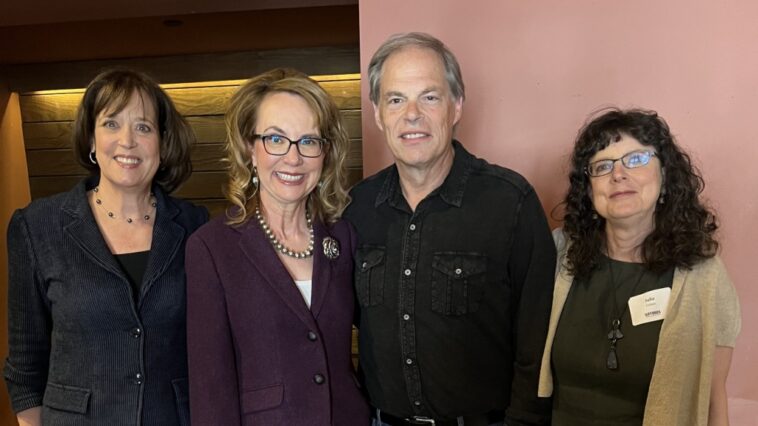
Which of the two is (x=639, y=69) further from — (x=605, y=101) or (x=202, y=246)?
(x=202, y=246)

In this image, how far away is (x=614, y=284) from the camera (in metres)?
1.54

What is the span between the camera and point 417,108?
1.52m

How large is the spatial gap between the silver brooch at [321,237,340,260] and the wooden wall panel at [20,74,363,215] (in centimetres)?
A: 220

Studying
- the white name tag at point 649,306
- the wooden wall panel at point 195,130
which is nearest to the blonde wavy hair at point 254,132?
the white name tag at point 649,306

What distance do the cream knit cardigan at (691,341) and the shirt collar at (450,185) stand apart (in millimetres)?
630

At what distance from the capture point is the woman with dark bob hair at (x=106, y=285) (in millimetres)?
1529

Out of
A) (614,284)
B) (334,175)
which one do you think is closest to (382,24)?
(334,175)

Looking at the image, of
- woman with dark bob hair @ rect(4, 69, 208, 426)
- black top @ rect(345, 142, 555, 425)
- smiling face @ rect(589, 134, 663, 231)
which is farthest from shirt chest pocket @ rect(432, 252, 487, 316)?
woman with dark bob hair @ rect(4, 69, 208, 426)

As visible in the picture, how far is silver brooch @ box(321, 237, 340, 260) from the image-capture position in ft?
5.17

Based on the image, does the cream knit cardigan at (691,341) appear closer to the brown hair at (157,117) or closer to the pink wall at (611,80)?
the pink wall at (611,80)

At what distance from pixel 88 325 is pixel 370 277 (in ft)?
2.66

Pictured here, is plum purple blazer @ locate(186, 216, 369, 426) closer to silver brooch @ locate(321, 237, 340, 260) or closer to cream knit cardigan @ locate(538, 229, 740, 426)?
silver brooch @ locate(321, 237, 340, 260)

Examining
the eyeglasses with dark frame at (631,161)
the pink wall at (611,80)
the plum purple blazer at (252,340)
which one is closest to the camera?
the plum purple blazer at (252,340)

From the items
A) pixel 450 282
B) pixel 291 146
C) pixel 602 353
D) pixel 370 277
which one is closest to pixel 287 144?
pixel 291 146
